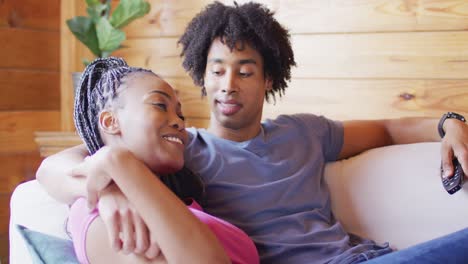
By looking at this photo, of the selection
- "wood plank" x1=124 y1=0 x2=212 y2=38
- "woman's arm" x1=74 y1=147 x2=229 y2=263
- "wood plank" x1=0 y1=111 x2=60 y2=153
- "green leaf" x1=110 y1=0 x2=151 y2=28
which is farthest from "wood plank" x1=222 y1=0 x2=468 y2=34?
"woman's arm" x1=74 y1=147 x2=229 y2=263

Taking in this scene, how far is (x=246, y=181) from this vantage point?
4.42ft

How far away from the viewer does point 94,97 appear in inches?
43.0

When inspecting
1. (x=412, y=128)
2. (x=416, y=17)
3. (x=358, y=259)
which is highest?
(x=416, y=17)

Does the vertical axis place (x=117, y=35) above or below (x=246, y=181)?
above

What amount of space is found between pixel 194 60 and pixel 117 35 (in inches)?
23.6

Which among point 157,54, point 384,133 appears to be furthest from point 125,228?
point 157,54

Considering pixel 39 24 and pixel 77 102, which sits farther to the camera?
pixel 39 24

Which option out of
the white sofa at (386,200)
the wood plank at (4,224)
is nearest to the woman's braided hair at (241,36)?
the white sofa at (386,200)

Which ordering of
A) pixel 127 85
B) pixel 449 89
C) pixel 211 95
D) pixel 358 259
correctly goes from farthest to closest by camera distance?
pixel 449 89 → pixel 211 95 → pixel 358 259 → pixel 127 85

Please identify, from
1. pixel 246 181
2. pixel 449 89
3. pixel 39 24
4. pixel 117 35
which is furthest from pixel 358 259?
pixel 39 24

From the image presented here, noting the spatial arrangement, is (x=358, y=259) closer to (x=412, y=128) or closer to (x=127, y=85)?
(x=412, y=128)

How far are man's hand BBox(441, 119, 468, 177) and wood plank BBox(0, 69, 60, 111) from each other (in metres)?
1.57

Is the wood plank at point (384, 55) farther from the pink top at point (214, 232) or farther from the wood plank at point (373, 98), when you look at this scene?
the pink top at point (214, 232)

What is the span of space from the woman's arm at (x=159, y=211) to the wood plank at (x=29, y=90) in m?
1.42
